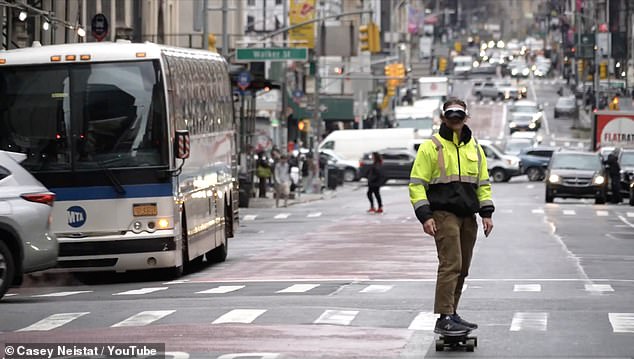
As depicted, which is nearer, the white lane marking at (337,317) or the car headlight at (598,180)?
the white lane marking at (337,317)

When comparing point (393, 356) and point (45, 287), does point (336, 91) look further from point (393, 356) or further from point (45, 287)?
point (393, 356)

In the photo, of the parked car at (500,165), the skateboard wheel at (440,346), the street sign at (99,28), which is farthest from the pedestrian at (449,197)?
the parked car at (500,165)

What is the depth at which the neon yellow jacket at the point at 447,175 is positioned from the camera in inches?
478

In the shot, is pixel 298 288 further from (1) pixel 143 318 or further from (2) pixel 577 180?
(2) pixel 577 180

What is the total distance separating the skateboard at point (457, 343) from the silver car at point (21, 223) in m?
6.15

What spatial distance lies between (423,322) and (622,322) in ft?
5.75

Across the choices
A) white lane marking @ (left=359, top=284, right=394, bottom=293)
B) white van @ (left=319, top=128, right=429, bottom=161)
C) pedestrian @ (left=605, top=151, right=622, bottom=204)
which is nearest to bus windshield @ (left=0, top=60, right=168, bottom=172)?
white lane marking @ (left=359, top=284, right=394, bottom=293)

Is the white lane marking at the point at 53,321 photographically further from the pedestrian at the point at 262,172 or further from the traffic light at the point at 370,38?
the traffic light at the point at 370,38

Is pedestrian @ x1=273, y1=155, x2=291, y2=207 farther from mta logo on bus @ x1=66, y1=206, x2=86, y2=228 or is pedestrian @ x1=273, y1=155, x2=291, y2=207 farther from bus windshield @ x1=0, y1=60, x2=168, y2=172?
mta logo on bus @ x1=66, y1=206, x2=86, y2=228

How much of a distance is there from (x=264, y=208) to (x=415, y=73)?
126260 millimetres

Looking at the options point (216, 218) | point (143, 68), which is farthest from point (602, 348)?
point (216, 218)

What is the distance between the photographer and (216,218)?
24703 millimetres

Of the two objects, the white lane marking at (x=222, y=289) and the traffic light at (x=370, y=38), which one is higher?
the traffic light at (x=370, y=38)

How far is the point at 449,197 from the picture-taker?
1215cm
